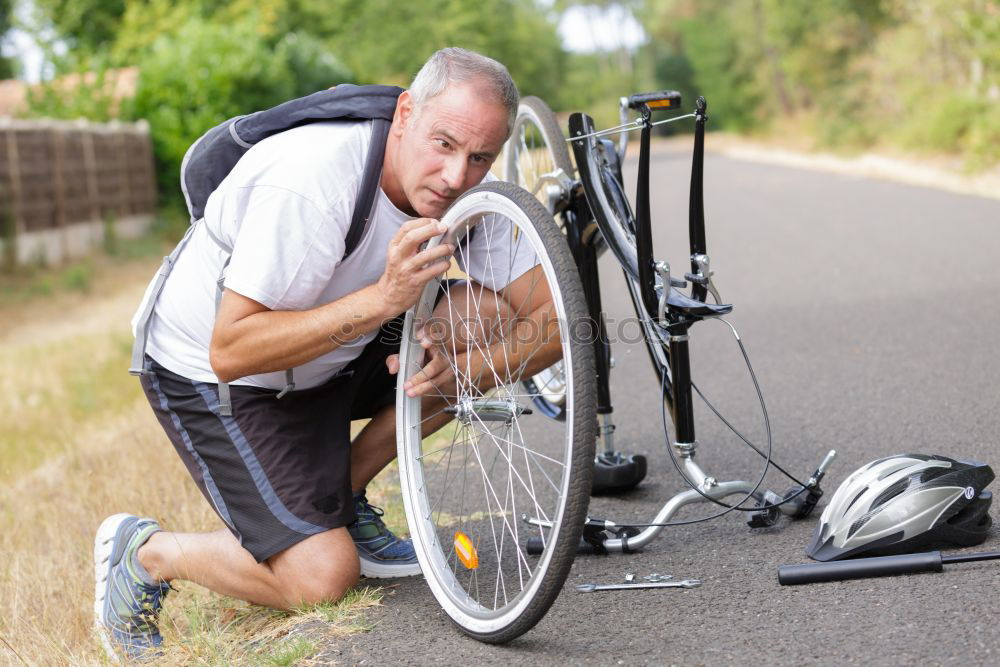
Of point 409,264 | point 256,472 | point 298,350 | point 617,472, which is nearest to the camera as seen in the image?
point 409,264

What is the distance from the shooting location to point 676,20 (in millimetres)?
72438

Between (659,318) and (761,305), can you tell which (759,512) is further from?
(761,305)

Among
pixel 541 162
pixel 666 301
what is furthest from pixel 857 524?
pixel 541 162

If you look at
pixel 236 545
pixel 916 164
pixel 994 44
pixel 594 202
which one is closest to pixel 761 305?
pixel 594 202

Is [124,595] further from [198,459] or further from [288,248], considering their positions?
[288,248]

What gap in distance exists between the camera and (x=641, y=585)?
121 inches

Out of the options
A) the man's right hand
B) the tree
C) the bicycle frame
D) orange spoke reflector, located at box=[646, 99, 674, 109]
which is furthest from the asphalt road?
the tree

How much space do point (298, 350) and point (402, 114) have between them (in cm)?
70

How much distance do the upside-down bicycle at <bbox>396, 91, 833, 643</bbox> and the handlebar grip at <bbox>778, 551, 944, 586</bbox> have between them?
0.25 metres

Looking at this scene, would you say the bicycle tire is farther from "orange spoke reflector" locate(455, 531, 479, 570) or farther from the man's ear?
"orange spoke reflector" locate(455, 531, 479, 570)

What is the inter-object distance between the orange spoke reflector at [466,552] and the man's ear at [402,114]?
111cm

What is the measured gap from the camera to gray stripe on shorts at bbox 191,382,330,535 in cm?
323

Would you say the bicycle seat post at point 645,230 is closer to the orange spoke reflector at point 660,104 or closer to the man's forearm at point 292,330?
the orange spoke reflector at point 660,104

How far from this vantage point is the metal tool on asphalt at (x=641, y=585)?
10.0 feet
